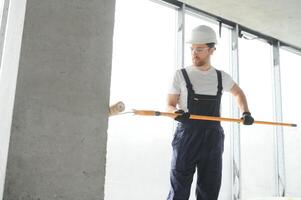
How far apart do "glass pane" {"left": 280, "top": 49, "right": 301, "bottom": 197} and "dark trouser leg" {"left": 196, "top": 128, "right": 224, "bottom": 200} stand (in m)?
2.73

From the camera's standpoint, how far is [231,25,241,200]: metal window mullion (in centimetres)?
385

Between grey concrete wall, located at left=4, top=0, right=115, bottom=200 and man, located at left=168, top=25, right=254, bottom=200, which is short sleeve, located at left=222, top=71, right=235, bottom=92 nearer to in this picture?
man, located at left=168, top=25, right=254, bottom=200

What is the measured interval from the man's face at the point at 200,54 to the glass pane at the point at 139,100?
948 millimetres

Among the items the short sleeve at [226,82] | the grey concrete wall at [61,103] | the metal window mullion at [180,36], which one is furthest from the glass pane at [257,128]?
the grey concrete wall at [61,103]

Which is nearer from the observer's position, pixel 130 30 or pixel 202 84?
pixel 202 84

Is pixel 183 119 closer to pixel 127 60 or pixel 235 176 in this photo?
pixel 127 60

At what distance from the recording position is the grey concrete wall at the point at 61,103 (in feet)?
4.09

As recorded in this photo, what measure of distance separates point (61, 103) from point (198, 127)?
1.09 meters

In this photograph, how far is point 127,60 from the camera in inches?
126

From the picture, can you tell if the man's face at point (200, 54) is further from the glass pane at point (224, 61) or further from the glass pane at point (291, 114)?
the glass pane at point (291, 114)

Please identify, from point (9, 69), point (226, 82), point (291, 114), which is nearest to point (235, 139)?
point (291, 114)

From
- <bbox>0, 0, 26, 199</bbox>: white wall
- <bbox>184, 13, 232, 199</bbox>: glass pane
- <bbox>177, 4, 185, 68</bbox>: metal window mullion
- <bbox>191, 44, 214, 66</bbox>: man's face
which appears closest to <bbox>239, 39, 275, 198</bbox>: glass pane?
<bbox>184, 13, 232, 199</bbox>: glass pane

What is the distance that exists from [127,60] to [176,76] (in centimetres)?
102

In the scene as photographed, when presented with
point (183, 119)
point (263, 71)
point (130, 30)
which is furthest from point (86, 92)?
point (263, 71)
